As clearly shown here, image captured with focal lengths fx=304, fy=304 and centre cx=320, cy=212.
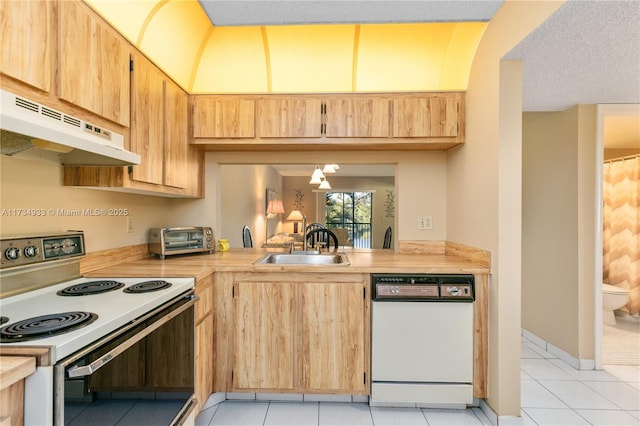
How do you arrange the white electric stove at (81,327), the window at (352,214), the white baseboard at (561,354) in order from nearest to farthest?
the white electric stove at (81,327)
the white baseboard at (561,354)
the window at (352,214)

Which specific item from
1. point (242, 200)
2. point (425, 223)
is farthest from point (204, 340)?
point (242, 200)

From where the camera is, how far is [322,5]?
5.66 ft

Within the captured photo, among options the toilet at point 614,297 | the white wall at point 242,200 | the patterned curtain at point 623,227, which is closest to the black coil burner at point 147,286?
the white wall at point 242,200

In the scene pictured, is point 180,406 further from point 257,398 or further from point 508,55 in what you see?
point 508,55

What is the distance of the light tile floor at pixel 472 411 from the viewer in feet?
6.00

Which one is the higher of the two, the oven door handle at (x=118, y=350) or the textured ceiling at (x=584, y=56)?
the textured ceiling at (x=584, y=56)

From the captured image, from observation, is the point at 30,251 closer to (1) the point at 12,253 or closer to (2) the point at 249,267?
(1) the point at 12,253

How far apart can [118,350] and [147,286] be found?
0.48 m

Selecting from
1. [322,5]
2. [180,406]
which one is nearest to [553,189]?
[322,5]

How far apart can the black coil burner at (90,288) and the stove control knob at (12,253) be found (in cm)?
23

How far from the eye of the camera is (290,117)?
2.29m

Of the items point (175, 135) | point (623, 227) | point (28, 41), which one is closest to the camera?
point (28, 41)

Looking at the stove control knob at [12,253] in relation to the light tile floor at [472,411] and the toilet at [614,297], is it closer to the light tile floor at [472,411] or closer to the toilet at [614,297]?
the light tile floor at [472,411]

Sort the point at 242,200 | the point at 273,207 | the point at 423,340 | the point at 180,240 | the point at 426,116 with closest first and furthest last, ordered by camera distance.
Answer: the point at 423,340, the point at 426,116, the point at 180,240, the point at 242,200, the point at 273,207
